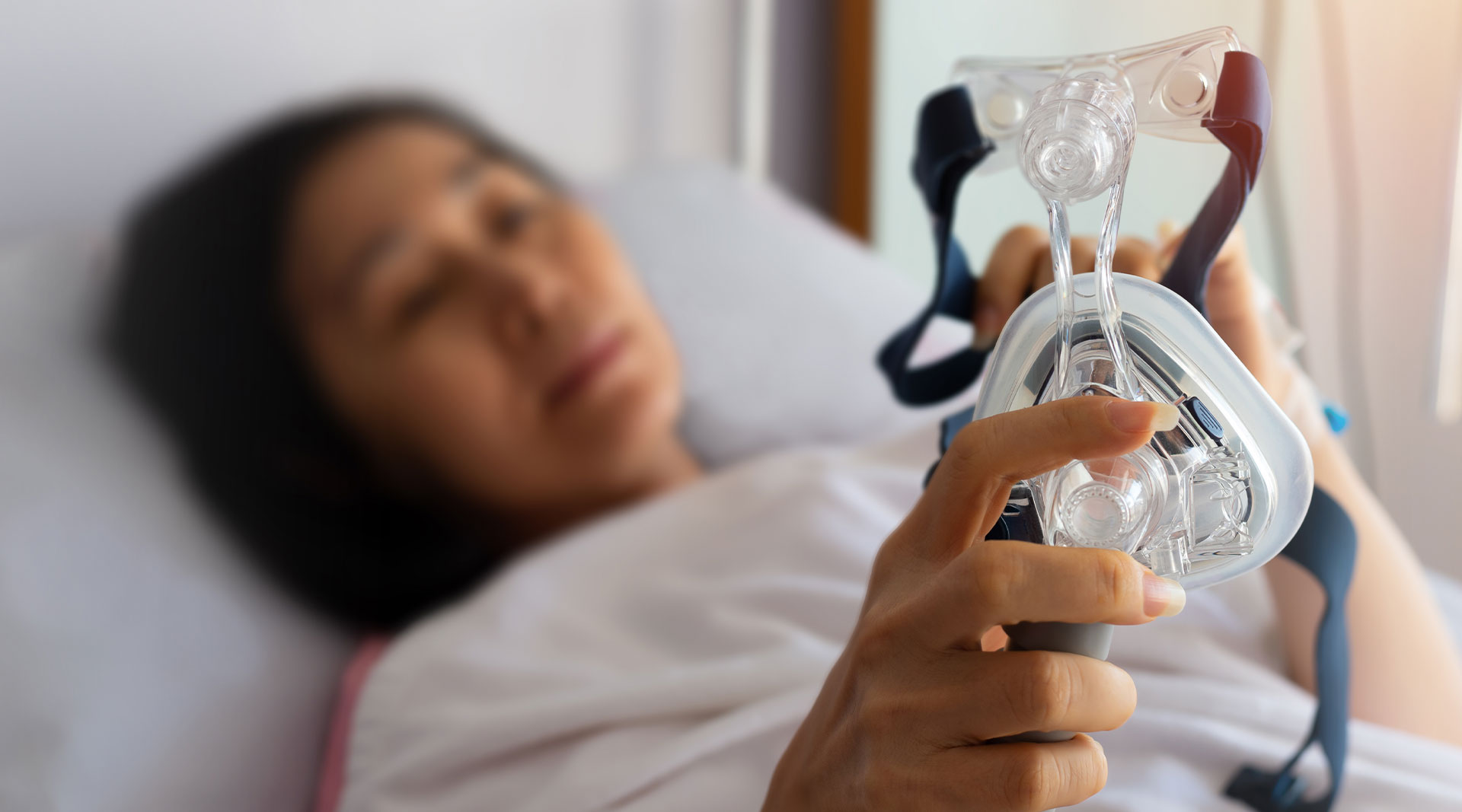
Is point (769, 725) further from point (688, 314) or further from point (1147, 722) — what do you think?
point (688, 314)

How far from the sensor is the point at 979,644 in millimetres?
301

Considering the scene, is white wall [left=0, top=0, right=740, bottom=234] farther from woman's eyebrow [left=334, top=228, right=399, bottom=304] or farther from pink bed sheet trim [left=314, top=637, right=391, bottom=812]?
pink bed sheet trim [left=314, top=637, right=391, bottom=812]

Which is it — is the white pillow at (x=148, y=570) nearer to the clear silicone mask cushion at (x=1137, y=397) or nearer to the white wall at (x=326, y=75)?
the white wall at (x=326, y=75)

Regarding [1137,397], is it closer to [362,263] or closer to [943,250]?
[943,250]

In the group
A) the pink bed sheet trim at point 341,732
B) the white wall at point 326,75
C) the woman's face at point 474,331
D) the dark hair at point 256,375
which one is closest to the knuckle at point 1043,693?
the pink bed sheet trim at point 341,732

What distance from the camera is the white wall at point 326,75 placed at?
885mm

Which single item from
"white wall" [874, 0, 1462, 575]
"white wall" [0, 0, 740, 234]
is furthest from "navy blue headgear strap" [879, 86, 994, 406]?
"white wall" [0, 0, 740, 234]

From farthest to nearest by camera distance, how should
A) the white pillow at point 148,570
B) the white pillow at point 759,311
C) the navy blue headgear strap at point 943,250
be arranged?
the white pillow at point 759,311, the white pillow at point 148,570, the navy blue headgear strap at point 943,250

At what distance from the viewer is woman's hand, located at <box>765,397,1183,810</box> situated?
0.27 metres

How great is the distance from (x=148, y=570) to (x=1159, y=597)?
2.38ft

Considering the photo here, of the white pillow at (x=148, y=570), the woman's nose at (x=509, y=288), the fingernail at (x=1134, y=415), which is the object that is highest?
the fingernail at (x=1134, y=415)

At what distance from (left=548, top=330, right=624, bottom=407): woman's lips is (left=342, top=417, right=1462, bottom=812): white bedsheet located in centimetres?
13

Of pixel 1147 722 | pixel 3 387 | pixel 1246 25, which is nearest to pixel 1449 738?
pixel 1147 722

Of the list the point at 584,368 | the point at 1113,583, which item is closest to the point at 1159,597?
the point at 1113,583
